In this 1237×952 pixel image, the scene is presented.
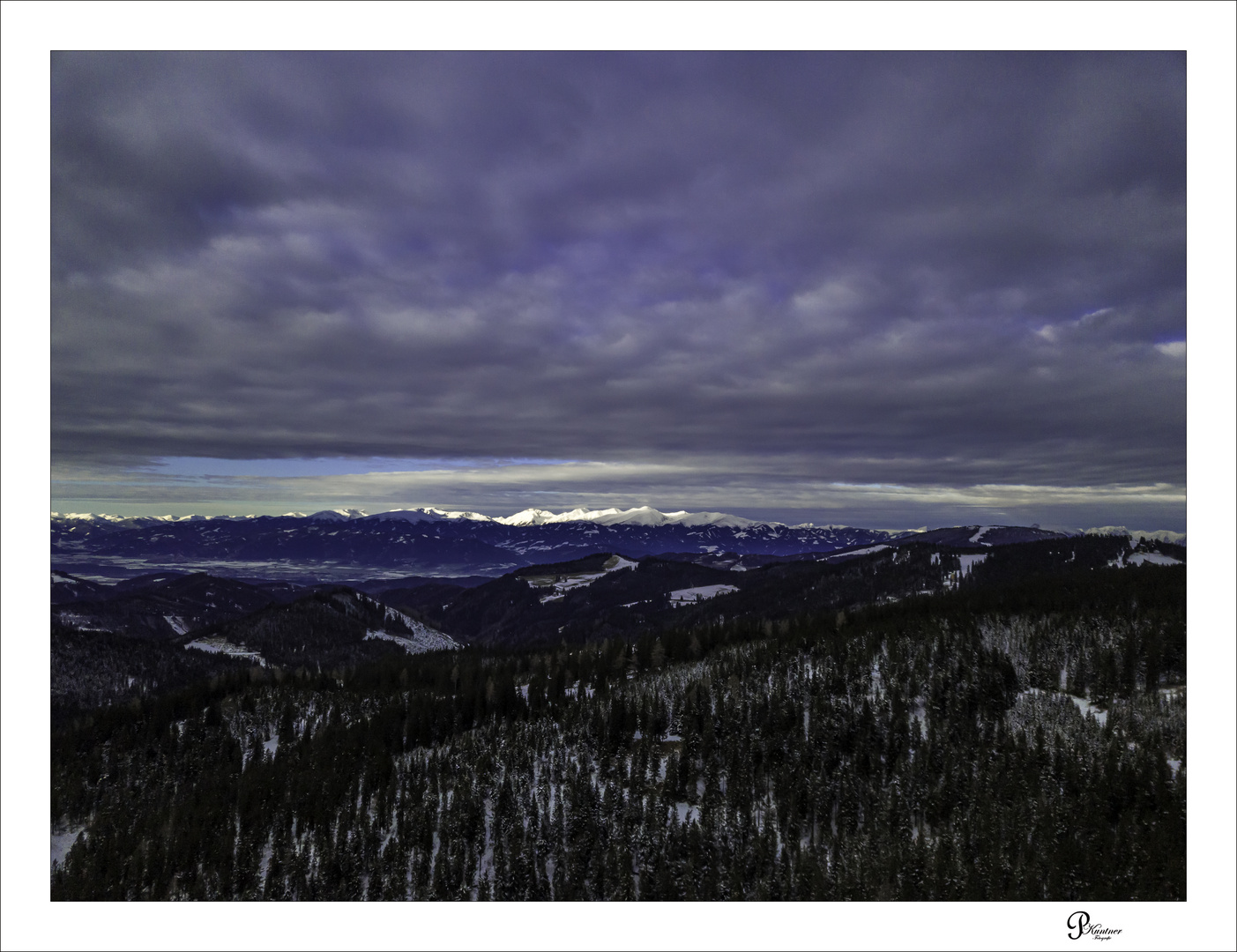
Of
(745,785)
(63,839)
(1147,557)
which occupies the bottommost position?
(63,839)

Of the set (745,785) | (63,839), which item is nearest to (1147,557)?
(745,785)

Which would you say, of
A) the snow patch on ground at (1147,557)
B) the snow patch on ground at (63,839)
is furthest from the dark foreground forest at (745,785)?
the snow patch on ground at (1147,557)

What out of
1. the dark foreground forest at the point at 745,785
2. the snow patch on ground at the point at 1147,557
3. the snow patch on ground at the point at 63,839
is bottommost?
the snow patch on ground at the point at 63,839

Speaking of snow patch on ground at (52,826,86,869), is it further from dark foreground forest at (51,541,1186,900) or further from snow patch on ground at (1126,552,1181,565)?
snow patch on ground at (1126,552,1181,565)

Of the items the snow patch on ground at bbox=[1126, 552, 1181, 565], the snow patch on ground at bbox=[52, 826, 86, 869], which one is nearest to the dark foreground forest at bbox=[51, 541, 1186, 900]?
the snow patch on ground at bbox=[52, 826, 86, 869]

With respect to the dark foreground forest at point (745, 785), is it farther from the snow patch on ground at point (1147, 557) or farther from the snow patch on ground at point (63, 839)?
the snow patch on ground at point (1147, 557)

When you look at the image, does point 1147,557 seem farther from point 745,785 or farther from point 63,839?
point 63,839

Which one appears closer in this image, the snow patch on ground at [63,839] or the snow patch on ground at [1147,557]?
the snow patch on ground at [63,839]

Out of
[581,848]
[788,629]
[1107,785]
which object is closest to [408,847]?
[581,848]

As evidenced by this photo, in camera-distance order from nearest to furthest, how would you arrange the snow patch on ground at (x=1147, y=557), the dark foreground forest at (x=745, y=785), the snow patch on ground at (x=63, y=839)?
the dark foreground forest at (x=745, y=785)
the snow patch on ground at (x=63, y=839)
the snow patch on ground at (x=1147, y=557)
